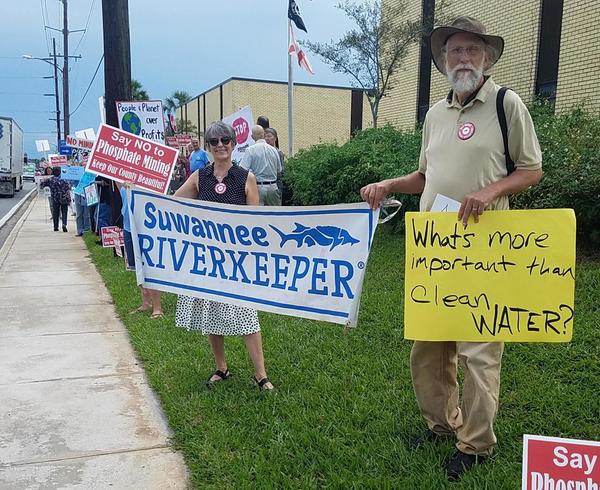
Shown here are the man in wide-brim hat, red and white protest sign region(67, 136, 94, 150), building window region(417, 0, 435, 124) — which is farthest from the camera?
building window region(417, 0, 435, 124)

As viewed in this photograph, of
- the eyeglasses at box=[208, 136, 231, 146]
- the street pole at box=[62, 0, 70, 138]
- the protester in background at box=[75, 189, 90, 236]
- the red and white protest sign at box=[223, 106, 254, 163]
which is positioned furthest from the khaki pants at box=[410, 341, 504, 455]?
the street pole at box=[62, 0, 70, 138]

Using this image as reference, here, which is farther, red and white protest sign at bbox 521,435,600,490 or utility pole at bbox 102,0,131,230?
utility pole at bbox 102,0,131,230

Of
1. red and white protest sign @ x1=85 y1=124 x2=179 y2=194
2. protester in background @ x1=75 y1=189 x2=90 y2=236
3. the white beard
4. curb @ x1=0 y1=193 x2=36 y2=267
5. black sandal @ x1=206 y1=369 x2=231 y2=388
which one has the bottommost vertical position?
curb @ x1=0 y1=193 x2=36 y2=267

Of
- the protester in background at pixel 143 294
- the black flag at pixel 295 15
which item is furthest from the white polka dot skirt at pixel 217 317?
the black flag at pixel 295 15

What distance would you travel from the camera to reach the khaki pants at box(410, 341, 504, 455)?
109 inches

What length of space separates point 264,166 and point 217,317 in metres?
4.70

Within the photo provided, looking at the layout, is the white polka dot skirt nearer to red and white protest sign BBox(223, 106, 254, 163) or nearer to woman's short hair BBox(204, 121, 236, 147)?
woman's short hair BBox(204, 121, 236, 147)

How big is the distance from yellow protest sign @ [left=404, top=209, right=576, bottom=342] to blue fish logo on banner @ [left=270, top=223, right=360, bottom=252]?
25.5 inches

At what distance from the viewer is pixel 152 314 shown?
20.6 feet

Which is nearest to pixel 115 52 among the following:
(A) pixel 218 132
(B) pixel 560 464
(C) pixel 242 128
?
(C) pixel 242 128

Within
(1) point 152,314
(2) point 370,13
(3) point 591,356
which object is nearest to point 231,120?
(1) point 152,314

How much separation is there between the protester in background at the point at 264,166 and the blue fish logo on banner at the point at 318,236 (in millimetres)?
4819

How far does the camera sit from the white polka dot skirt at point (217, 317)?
396cm

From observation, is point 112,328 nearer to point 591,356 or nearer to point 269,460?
point 269,460
